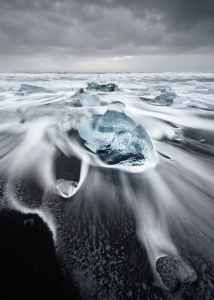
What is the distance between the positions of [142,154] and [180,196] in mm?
757

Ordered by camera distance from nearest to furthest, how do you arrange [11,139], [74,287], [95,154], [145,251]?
[74,287]
[145,251]
[95,154]
[11,139]

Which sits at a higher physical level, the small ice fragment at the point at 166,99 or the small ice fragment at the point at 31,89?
the small ice fragment at the point at 166,99

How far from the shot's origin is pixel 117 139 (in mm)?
2479

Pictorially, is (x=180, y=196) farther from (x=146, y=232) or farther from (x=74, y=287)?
(x=74, y=287)

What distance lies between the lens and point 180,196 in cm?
185

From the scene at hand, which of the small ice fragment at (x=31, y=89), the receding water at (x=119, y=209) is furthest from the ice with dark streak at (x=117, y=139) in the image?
the small ice fragment at (x=31, y=89)

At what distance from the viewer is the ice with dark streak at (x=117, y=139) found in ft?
7.61

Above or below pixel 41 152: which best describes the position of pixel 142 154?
above

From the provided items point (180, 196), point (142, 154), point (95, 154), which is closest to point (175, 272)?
point (180, 196)

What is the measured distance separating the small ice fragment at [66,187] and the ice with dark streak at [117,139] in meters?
0.69

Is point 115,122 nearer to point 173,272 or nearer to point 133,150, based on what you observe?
point 133,150

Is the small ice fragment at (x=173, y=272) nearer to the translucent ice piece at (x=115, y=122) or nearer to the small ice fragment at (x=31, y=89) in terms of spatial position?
the translucent ice piece at (x=115, y=122)

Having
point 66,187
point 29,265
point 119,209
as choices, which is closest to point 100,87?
point 66,187

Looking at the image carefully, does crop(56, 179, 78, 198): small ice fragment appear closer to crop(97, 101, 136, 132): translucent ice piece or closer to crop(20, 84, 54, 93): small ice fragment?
crop(97, 101, 136, 132): translucent ice piece
